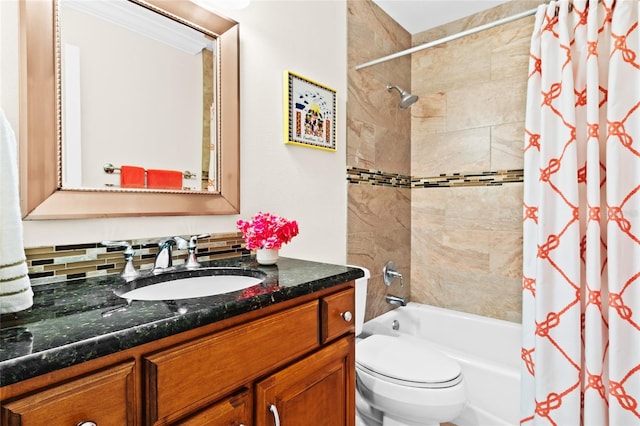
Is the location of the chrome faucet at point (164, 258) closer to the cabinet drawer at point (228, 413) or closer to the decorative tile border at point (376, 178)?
the cabinet drawer at point (228, 413)

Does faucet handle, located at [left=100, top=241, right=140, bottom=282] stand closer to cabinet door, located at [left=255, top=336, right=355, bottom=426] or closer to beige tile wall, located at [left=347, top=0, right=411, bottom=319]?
cabinet door, located at [left=255, top=336, right=355, bottom=426]

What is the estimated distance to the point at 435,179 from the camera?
249 centimetres

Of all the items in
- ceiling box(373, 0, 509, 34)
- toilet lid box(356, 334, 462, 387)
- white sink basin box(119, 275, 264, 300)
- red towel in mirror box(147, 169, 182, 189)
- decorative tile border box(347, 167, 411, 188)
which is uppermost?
ceiling box(373, 0, 509, 34)

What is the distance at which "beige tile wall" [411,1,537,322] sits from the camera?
217 centimetres

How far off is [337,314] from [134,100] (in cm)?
96

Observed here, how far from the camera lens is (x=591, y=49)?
153 centimetres

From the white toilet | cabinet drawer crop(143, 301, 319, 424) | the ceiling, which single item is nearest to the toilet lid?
the white toilet

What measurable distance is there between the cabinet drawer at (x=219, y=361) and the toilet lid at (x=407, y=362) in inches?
26.4

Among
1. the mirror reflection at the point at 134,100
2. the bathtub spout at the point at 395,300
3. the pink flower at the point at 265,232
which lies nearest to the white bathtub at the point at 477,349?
the bathtub spout at the point at 395,300

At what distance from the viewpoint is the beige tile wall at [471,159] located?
7.13 ft

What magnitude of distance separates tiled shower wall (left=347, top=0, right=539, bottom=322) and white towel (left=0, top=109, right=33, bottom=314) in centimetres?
153

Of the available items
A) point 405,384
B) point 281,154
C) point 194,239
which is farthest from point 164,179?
point 405,384

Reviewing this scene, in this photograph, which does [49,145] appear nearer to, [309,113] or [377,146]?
[309,113]

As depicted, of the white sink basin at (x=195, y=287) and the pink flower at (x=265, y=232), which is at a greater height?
the pink flower at (x=265, y=232)
